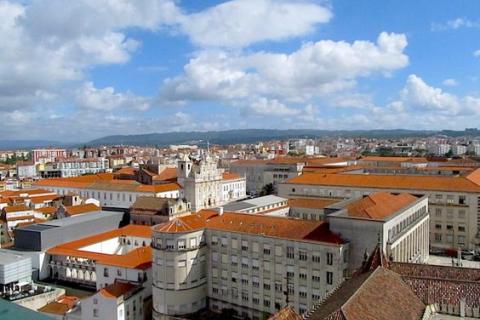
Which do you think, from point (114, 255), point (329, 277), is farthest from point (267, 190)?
point (329, 277)

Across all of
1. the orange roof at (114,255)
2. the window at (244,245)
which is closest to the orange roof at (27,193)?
the orange roof at (114,255)

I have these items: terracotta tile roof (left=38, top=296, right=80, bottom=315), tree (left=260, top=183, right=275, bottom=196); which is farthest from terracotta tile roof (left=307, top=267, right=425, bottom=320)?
tree (left=260, top=183, right=275, bottom=196)

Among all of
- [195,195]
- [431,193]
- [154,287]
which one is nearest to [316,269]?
[154,287]

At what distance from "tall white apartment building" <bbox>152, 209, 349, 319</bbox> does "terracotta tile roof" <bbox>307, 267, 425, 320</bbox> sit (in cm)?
1565

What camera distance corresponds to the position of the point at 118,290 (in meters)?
49.9

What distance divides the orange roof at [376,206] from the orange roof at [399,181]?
1526 cm

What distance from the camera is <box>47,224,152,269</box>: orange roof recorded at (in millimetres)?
56594

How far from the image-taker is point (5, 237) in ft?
281

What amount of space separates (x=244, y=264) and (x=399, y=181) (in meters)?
37.4

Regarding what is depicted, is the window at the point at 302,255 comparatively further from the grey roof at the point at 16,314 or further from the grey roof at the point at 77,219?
the grey roof at the point at 77,219

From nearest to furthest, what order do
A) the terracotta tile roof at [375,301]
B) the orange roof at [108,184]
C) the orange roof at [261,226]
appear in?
1. the terracotta tile roof at [375,301]
2. the orange roof at [261,226]
3. the orange roof at [108,184]

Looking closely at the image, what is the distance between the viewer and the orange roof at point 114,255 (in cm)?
5659

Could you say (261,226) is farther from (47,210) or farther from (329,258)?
(47,210)

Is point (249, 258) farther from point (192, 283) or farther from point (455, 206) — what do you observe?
point (455, 206)
